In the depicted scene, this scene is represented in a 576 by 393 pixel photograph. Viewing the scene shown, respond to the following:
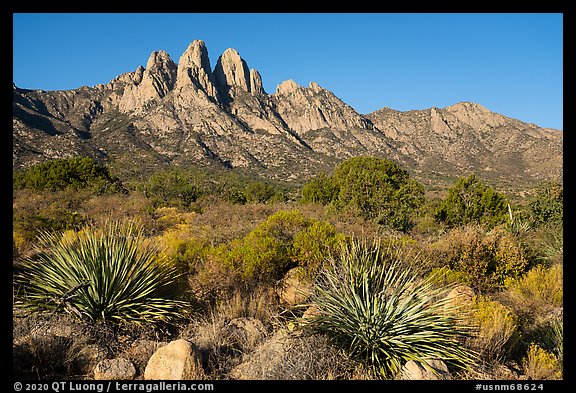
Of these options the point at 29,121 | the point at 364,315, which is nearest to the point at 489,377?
the point at 364,315

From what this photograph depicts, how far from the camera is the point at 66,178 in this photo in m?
27.4

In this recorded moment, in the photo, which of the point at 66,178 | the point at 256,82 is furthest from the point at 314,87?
the point at 66,178

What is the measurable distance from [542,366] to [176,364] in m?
4.87

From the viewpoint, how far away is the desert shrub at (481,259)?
9.07 meters

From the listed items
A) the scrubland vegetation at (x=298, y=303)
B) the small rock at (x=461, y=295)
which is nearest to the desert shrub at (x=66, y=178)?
the scrubland vegetation at (x=298, y=303)

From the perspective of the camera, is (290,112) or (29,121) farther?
(290,112)

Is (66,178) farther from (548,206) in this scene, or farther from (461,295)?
(548,206)

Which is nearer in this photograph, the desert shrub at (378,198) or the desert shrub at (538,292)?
the desert shrub at (538,292)

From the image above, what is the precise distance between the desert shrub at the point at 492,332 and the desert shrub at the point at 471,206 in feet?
41.5

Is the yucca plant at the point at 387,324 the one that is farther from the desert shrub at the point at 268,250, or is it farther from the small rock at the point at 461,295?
the desert shrub at the point at 268,250

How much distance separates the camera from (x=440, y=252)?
9.45 meters

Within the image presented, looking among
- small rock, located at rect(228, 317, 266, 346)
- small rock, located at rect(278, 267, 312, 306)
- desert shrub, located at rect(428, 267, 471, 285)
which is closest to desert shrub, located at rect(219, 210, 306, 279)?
small rock, located at rect(278, 267, 312, 306)

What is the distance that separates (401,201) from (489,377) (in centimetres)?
1434
